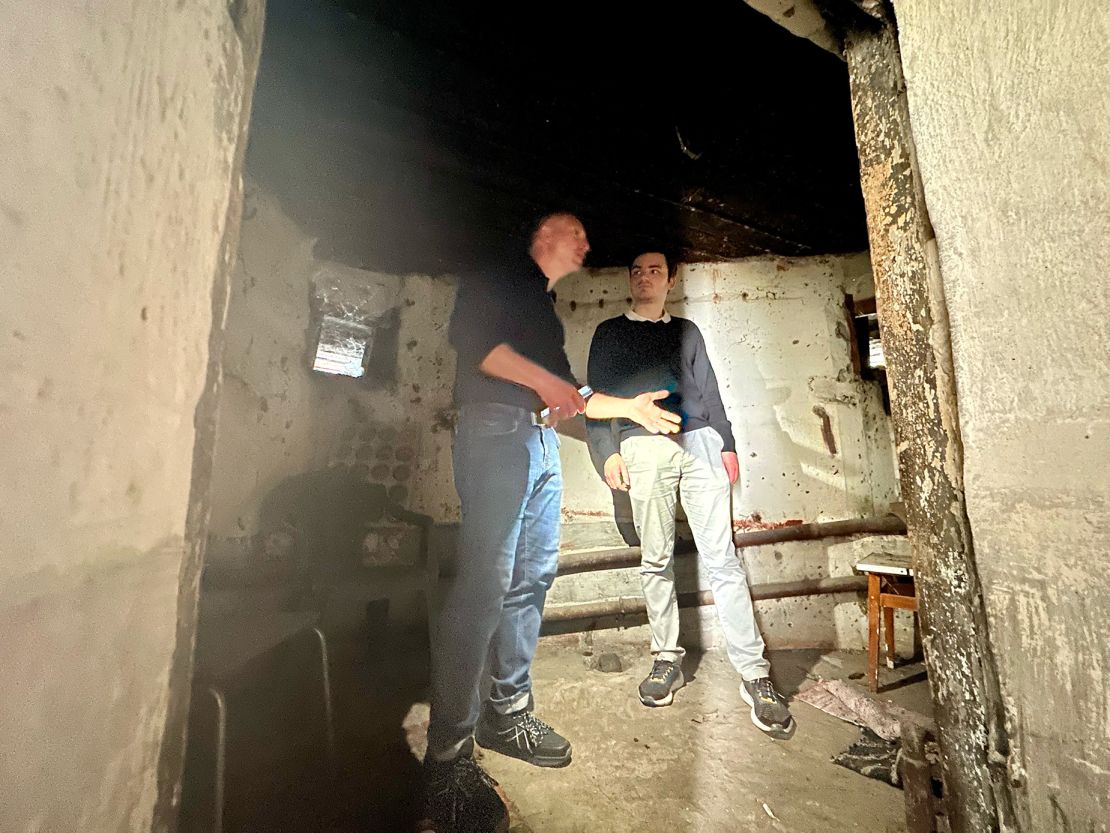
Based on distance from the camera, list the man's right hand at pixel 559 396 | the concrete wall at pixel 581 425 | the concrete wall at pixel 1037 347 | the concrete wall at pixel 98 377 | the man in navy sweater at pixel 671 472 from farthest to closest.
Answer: the concrete wall at pixel 581 425, the man in navy sweater at pixel 671 472, the man's right hand at pixel 559 396, the concrete wall at pixel 1037 347, the concrete wall at pixel 98 377

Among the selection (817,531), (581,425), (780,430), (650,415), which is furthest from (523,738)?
(780,430)

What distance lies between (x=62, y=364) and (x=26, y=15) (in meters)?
0.32

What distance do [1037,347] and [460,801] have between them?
1761 mm

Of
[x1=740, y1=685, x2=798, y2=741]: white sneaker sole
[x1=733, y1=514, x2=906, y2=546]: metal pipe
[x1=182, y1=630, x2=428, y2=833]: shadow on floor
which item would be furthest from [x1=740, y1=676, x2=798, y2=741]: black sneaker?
[x1=182, y1=630, x2=428, y2=833]: shadow on floor

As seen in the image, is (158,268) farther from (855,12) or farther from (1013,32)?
(855,12)

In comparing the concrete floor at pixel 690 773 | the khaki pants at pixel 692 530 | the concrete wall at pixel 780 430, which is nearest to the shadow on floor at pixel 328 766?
the concrete floor at pixel 690 773

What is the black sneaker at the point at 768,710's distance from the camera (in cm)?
194

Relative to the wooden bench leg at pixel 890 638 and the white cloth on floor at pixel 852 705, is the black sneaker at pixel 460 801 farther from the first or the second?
the wooden bench leg at pixel 890 638

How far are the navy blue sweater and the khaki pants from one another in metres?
0.11

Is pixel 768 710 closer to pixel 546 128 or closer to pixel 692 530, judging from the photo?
pixel 692 530

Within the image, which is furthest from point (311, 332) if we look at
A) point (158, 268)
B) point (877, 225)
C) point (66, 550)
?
point (877, 225)

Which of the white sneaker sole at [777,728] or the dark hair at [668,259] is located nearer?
the white sneaker sole at [777,728]

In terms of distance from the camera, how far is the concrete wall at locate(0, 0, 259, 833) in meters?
0.40

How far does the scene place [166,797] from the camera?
642mm
